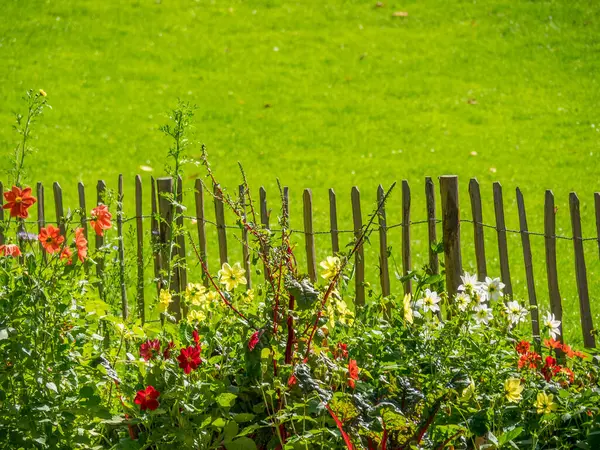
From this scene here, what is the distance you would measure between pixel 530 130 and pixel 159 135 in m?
5.04

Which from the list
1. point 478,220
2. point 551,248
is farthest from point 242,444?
point 551,248

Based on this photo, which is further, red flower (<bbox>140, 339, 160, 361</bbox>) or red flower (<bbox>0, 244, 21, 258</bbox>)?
red flower (<bbox>0, 244, 21, 258</bbox>)

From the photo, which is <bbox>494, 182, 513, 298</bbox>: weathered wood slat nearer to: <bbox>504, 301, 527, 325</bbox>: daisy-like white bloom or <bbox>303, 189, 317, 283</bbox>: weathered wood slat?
<bbox>303, 189, 317, 283</bbox>: weathered wood slat

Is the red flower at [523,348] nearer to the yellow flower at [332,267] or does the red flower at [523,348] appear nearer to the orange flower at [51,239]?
the yellow flower at [332,267]

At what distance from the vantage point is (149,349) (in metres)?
2.78

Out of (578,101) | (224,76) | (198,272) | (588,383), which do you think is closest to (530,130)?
(578,101)

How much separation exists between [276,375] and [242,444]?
0.81ft

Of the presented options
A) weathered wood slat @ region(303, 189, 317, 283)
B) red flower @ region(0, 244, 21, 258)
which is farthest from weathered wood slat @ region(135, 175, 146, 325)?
red flower @ region(0, 244, 21, 258)

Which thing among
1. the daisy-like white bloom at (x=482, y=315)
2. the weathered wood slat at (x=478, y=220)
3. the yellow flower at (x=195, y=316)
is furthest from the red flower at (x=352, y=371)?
the weathered wood slat at (x=478, y=220)

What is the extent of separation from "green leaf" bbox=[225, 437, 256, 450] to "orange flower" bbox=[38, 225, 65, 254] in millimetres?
834

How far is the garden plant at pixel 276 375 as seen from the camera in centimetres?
255

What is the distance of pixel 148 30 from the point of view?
15945 millimetres

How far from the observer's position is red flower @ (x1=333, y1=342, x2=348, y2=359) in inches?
114

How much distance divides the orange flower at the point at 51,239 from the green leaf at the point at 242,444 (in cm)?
83
